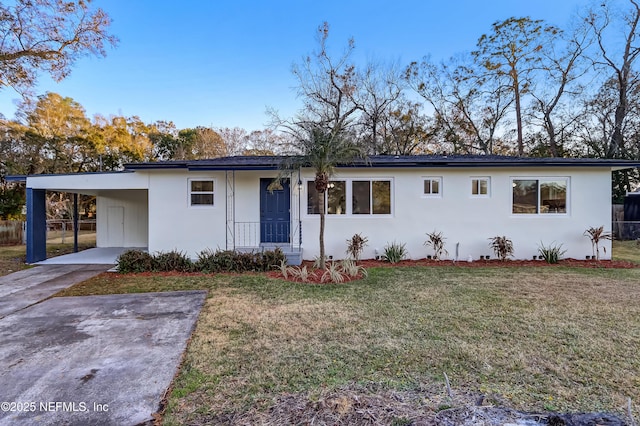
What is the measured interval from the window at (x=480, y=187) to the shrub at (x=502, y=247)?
1.33 m

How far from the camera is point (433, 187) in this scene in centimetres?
909

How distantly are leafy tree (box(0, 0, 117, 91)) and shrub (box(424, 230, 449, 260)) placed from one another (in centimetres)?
1234

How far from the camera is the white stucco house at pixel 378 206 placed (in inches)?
351

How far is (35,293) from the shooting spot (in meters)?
5.97

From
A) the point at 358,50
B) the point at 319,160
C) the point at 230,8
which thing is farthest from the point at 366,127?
the point at 319,160

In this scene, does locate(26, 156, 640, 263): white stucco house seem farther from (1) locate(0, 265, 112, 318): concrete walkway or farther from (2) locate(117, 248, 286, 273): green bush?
(1) locate(0, 265, 112, 318): concrete walkway

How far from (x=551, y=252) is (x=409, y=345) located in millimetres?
7472

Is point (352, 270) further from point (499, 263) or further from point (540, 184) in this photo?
point (540, 184)

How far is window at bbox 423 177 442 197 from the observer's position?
9.05 metres

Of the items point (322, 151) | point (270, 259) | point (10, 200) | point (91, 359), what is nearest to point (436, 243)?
point (322, 151)

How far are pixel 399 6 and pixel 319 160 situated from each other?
9.13 meters

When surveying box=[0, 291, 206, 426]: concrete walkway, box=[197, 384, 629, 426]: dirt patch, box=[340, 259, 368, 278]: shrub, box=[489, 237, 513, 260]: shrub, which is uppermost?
box=[489, 237, 513, 260]: shrub

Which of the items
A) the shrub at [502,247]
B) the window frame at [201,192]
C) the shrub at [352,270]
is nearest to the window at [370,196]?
the shrub at [352,270]

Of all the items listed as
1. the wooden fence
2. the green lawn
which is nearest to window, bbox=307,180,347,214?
the green lawn
